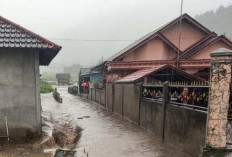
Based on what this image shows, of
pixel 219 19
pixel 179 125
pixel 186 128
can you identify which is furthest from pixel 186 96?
pixel 219 19

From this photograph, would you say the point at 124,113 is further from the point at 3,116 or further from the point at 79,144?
the point at 3,116

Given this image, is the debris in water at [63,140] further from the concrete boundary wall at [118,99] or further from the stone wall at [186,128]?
the concrete boundary wall at [118,99]

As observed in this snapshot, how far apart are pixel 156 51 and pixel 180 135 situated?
14.5m

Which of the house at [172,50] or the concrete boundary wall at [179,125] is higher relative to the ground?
the house at [172,50]

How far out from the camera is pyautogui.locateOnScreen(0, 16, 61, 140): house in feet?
30.3

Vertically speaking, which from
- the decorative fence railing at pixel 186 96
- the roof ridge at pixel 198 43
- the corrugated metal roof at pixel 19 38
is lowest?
the decorative fence railing at pixel 186 96

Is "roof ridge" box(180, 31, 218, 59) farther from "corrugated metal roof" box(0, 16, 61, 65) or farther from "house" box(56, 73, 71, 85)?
"house" box(56, 73, 71, 85)

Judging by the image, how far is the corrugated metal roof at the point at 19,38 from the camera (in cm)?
885

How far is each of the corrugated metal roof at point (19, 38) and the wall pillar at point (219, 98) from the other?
5708 mm

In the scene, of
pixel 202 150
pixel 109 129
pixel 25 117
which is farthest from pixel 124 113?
pixel 202 150

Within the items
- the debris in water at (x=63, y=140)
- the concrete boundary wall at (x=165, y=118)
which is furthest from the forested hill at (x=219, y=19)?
the debris in water at (x=63, y=140)

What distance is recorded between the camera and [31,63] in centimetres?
951

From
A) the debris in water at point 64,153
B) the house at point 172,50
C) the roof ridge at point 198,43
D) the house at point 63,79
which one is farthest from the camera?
the house at point 63,79

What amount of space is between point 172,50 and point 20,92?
16.6 m
